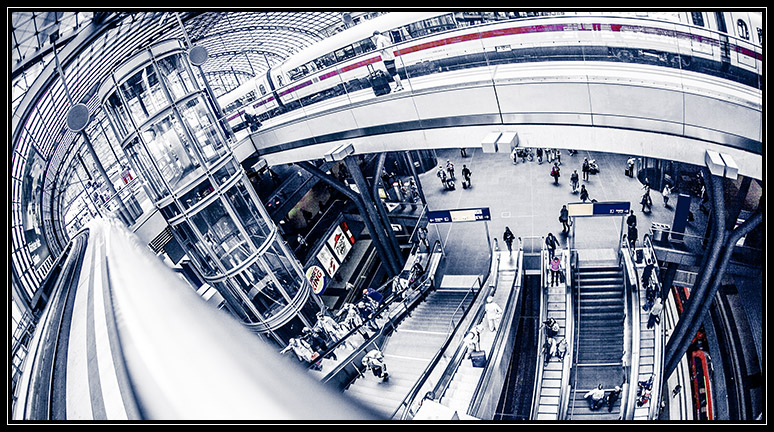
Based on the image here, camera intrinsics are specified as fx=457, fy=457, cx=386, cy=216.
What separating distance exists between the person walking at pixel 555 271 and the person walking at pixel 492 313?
3527 mm

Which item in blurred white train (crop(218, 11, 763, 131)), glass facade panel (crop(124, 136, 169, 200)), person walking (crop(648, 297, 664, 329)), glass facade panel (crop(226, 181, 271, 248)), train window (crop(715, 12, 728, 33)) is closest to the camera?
train window (crop(715, 12, 728, 33))

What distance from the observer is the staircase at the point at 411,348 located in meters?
11.8

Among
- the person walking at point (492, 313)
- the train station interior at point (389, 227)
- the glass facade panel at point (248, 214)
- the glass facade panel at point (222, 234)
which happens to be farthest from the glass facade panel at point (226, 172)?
the person walking at point (492, 313)

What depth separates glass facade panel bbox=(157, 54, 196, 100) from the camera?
1108 centimetres

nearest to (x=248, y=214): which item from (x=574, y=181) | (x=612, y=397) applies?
(x=612, y=397)

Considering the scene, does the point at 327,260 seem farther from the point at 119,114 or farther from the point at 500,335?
A: the point at 119,114

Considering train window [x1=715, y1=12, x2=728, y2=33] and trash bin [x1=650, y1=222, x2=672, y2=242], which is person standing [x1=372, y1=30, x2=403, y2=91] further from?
trash bin [x1=650, y1=222, x2=672, y2=242]

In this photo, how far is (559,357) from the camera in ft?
42.3

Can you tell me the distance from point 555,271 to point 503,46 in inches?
297

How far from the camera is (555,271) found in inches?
601

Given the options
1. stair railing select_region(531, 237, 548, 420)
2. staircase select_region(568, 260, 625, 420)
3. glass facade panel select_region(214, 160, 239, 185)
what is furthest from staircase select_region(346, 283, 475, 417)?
glass facade panel select_region(214, 160, 239, 185)

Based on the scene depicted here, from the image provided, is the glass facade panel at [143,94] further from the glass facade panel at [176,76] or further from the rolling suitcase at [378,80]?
the rolling suitcase at [378,80]

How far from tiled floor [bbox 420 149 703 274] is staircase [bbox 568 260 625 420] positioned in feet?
5.40

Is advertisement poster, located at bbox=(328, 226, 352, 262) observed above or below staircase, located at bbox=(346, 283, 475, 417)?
above
